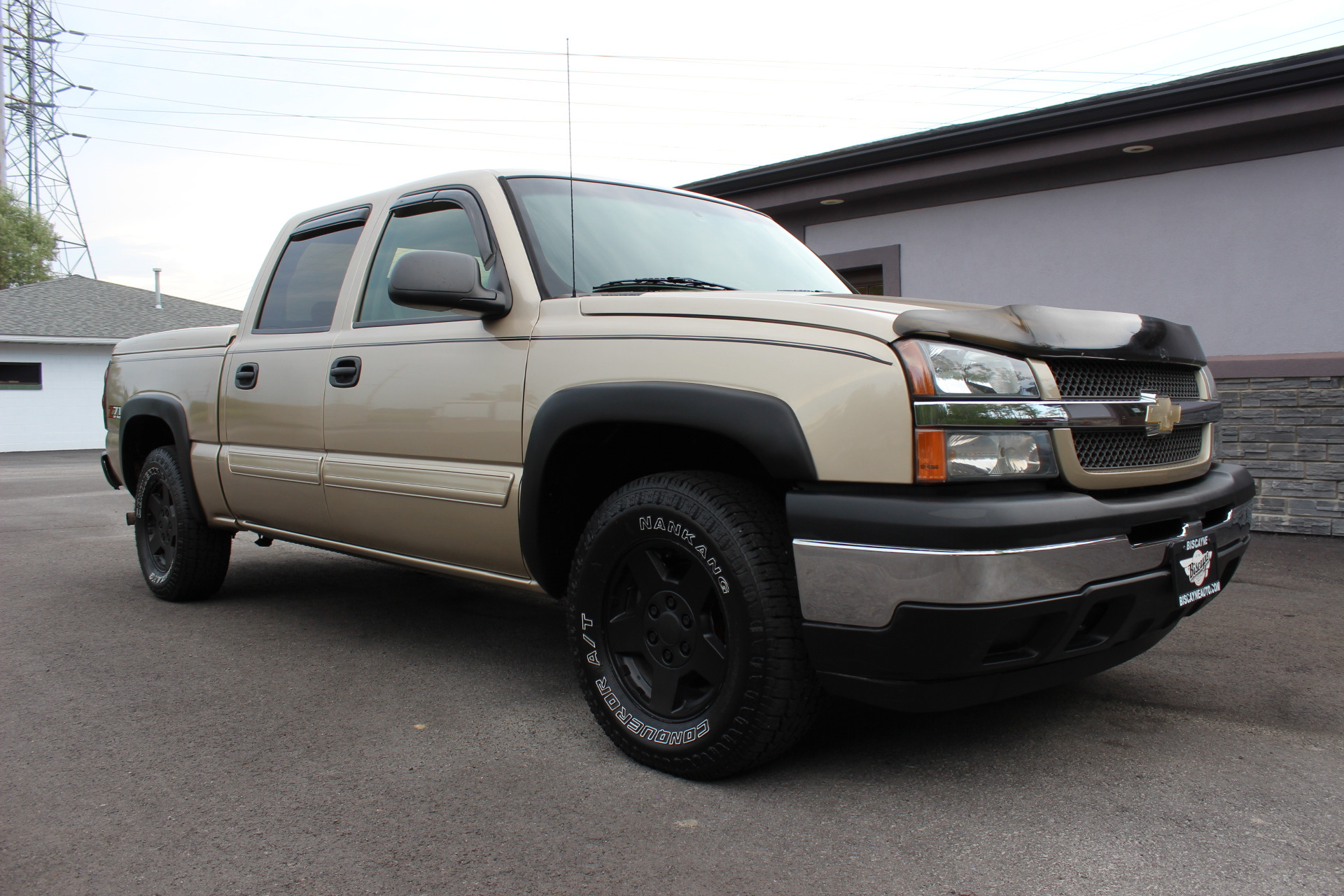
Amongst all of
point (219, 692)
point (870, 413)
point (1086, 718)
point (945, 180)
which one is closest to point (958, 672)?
point (870, 413)

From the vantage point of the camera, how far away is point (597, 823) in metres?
2.52

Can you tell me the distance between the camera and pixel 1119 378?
2.73 meters

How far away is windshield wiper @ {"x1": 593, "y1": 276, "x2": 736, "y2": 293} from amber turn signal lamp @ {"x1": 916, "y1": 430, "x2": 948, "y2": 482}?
128cm

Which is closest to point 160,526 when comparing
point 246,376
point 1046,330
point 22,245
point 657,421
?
A: point 246,376

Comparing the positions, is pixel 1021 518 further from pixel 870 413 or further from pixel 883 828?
pixel 883 828

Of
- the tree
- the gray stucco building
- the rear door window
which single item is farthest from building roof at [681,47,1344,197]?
the tree

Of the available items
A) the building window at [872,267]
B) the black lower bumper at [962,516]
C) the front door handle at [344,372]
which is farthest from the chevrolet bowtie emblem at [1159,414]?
the building window at [872,267]

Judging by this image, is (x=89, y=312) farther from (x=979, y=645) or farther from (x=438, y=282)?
(x=979, y=645)

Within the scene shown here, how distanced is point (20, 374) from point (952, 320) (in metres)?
30.8

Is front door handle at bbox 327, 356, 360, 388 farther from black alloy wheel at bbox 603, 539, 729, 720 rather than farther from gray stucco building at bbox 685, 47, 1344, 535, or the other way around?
gray stucco building at bbox 685, 47, 1344, 535

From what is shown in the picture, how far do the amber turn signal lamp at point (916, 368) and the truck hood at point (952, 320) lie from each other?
0.04 metres

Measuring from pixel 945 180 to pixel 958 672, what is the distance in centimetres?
746

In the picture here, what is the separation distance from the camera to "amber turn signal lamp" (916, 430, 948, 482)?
2.30 meters

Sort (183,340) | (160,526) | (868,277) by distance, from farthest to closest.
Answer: (868,277)
(160,526)
(183,340)
